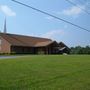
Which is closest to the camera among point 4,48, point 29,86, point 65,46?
point 29,86

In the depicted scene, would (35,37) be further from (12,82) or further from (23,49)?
(12,82)

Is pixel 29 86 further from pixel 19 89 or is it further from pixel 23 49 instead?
pixel 23 49

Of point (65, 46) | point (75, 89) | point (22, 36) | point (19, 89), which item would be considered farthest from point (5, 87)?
point (65, 46)

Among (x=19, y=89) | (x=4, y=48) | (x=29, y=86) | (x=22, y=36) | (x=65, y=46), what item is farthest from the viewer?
(x=65, y=46)

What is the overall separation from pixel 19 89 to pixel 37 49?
6634 centimetres

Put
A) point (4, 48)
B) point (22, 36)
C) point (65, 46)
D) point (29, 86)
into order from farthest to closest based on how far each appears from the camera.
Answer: point (65, 46) < point (22, 36) < point (4, 48) < point (29, 86)

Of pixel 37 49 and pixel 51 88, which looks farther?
pixel 37 49

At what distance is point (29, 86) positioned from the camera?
40.5ft

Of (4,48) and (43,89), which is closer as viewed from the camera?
(43,89)

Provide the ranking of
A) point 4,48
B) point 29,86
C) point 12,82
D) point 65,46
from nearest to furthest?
point 29,86 → point 12,82 → point 4,48 → point 65,46

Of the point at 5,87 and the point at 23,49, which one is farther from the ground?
the point at 23,49

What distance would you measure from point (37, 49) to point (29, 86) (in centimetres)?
6554

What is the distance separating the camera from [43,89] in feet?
38.5

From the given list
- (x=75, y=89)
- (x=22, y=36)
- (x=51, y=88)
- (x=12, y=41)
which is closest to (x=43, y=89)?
(x=51, y=88)
